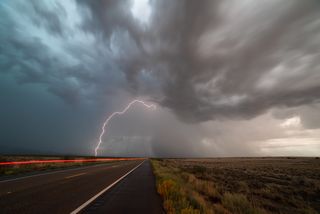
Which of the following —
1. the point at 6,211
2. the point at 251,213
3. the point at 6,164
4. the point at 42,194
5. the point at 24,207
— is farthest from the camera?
the point at 6,164

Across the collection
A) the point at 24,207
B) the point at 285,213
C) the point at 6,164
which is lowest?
the point at 285,213

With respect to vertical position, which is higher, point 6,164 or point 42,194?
point 6,164

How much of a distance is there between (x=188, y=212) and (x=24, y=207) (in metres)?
4.53

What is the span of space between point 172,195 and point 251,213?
3773 millimetres

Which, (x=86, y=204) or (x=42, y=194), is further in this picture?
(x=42, y=194)

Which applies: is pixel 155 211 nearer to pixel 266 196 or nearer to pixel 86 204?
pixel 86 204

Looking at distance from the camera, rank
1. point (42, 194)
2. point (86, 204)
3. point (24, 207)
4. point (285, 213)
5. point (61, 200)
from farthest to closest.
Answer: point (285, 213)
point (42, 194)
point (61, 200)
point (86, 204)
point (24, 207)

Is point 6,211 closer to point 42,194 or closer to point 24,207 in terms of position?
point 24,207

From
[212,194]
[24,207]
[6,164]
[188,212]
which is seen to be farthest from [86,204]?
[6,164]

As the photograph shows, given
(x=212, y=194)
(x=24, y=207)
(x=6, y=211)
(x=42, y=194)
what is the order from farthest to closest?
1. (x=212, y=194)
2. (x=42, y=194)
3. (x=24, y=207)
4. (x=6, y=211)

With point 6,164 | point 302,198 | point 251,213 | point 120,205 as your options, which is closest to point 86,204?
point 120,205

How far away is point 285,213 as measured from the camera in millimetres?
10875

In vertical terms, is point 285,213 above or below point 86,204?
below

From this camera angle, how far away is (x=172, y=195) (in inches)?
326
